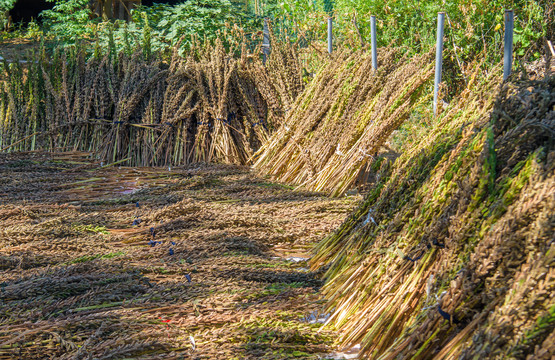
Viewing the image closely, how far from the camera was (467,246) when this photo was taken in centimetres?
178

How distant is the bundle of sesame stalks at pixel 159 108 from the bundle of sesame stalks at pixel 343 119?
1.90ft

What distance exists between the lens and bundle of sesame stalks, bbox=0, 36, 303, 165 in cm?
Answer: 654

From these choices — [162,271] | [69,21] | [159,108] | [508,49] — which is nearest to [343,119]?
[508,49]

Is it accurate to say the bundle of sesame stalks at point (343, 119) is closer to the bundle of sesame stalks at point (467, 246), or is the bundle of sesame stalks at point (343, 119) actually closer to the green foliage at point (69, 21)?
the bundle of sesame stalks at point (467, 246)

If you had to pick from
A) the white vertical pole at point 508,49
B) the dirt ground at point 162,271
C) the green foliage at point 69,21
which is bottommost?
the dirt ground at point 162,271

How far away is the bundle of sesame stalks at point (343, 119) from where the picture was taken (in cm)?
473

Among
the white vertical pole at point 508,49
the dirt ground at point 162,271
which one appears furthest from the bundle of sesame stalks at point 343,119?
the white vertical pole at point 508,49

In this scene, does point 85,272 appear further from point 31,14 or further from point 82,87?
point 31,14

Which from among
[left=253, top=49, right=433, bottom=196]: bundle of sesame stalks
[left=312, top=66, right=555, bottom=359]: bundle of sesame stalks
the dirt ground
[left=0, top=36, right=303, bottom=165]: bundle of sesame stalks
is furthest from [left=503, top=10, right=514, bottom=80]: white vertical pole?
[left=0, top=36, right=303, bottom=165]: bundle of sesame stalks

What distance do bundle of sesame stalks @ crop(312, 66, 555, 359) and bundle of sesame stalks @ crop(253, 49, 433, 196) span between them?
2.13 metres

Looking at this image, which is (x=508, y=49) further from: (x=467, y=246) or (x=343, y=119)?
(x=343, y=119)

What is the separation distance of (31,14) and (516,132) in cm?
1433

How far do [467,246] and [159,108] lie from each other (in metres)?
5.47

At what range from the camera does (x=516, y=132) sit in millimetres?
1821
